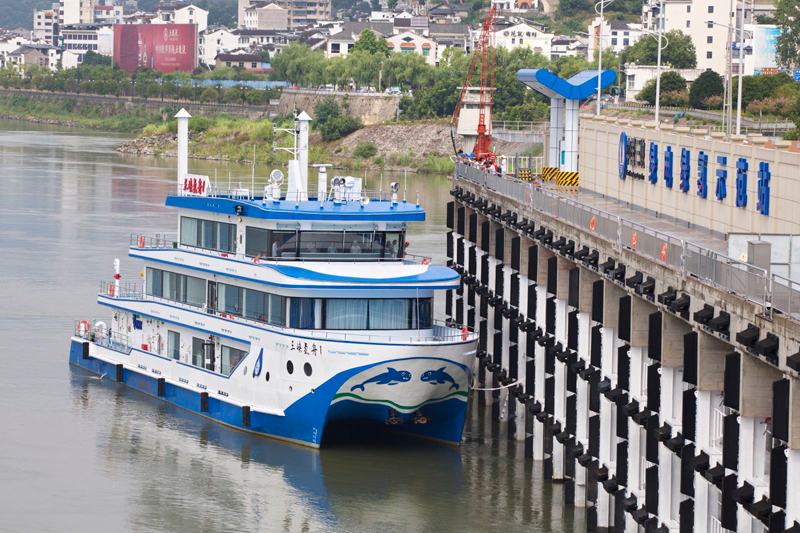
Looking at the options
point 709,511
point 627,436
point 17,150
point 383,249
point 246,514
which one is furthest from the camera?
point 17,150

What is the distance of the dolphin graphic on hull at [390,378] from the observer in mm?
39656

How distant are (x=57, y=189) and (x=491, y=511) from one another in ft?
264

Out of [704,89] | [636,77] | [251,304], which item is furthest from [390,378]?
[636,77]

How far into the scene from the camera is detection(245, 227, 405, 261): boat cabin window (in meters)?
42.0

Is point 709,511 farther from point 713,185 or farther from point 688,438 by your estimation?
point 713,185

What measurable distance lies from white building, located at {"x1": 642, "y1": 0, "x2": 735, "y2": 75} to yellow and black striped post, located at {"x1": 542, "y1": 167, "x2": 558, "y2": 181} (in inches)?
2266

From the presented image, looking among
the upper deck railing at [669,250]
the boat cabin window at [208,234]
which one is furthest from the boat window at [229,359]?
the upper deck railing at [669,250]

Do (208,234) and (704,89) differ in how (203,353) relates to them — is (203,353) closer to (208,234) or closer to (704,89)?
(208,234)

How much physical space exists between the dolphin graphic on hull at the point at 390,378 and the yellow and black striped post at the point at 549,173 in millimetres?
14028

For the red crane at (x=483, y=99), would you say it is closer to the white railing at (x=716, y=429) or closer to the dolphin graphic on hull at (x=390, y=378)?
the dolphin graphic on hull at (x=390, y=378)

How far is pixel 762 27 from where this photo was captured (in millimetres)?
108438

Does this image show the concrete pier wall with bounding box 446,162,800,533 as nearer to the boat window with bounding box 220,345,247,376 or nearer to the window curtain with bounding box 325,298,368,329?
the window curtain with bounding box 325,298,368,329

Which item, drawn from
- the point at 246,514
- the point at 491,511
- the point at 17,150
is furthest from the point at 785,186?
the point at 17,150

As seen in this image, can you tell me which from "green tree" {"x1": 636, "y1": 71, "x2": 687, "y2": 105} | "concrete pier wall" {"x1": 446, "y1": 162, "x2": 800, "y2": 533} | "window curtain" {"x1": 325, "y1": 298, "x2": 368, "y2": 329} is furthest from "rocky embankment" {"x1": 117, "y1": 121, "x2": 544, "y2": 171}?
"window curtain" {"x1": 325, "y1": 298, "x2": 368, "y2": 329}
